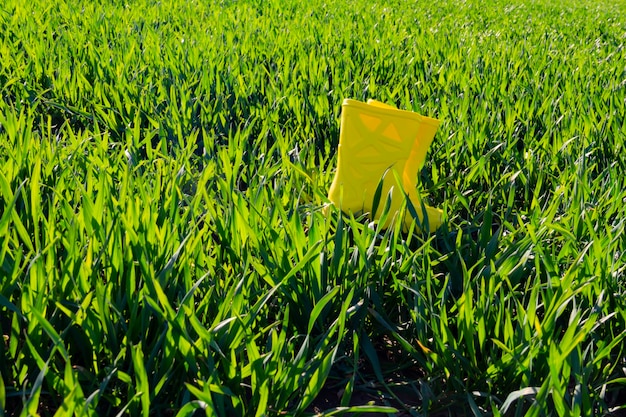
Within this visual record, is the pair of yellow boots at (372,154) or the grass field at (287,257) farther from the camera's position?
the pair of yellow boots at (372,154)

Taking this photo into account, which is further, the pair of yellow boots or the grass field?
the pair of yellow boots

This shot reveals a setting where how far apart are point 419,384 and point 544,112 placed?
1.57 meters

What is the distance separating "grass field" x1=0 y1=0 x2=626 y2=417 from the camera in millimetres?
1094

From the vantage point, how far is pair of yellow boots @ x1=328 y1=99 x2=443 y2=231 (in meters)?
1.67

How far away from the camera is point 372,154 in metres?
1.70

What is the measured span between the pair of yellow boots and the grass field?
67 mm

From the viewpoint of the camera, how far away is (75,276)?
1166 millimetres

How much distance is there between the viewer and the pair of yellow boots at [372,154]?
5.49ft

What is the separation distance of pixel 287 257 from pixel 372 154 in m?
0.49

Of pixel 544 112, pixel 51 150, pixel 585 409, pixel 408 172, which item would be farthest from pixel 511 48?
pixel 585 409

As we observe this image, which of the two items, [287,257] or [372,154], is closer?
[287,257]

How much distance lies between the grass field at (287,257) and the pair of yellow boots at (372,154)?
7 cm

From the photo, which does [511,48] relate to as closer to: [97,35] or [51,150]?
[97,35]

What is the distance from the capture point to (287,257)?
1.31m
